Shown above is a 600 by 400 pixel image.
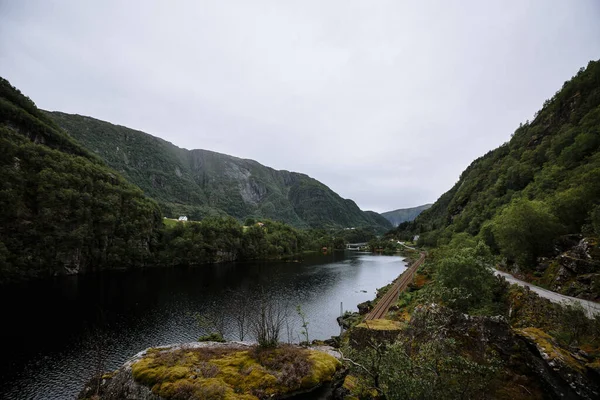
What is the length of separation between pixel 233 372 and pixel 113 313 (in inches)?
1797

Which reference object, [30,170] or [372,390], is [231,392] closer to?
[372,390]

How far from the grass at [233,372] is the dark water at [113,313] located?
18.9ft

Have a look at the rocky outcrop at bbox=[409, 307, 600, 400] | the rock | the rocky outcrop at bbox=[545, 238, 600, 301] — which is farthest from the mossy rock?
the rock

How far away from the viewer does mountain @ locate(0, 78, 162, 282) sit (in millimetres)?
68125

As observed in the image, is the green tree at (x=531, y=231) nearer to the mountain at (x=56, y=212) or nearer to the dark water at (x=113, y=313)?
the dark water at (x=113, y=313)

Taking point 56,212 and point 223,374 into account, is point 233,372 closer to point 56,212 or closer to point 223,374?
point 223,374

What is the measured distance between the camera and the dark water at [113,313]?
25344mm

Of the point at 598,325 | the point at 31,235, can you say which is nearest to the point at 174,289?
the point at 31,235

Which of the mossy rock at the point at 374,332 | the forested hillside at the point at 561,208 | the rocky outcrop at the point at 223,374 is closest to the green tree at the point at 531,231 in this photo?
the forested hillside at the point at 561,208

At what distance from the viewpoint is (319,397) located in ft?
25.9

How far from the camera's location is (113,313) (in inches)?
1651

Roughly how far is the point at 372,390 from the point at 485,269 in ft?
65.8

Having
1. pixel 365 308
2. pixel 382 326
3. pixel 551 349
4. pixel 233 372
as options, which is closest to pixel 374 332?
pixel 382 326

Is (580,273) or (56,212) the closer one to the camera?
(580,273)
